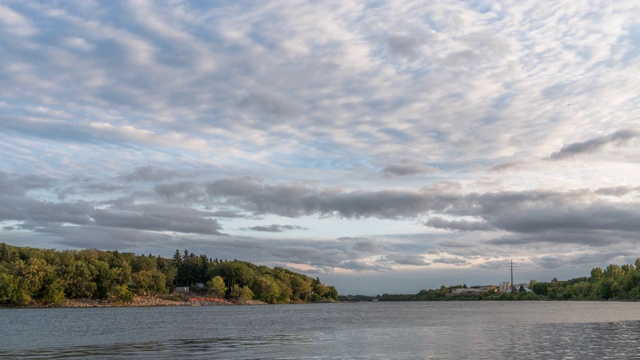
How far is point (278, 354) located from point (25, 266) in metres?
162

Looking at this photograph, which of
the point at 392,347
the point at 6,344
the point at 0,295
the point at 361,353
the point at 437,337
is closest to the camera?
the point at 361,353

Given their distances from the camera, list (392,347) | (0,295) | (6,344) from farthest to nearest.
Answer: (0,295), (6,344), (392,347)

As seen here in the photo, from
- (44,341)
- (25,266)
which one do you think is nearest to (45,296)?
(25,266)

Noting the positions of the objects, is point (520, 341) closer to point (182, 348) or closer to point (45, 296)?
point (182, 348)

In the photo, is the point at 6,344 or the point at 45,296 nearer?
the point at 6,344

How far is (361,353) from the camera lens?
52.5m

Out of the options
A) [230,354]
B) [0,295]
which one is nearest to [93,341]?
[230,354]

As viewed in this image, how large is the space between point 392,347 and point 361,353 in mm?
6554

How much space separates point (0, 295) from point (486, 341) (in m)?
167

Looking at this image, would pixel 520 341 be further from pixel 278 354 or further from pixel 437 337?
pixel 278 354

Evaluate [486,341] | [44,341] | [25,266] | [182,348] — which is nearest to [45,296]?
[25,266]

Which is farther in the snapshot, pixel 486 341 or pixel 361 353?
pixel 486 341

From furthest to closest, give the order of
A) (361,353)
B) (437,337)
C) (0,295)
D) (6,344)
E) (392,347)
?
(0,295) < (437,337) < (6,344) < (392,347) < (361,353)

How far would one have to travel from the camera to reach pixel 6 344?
62938mm
